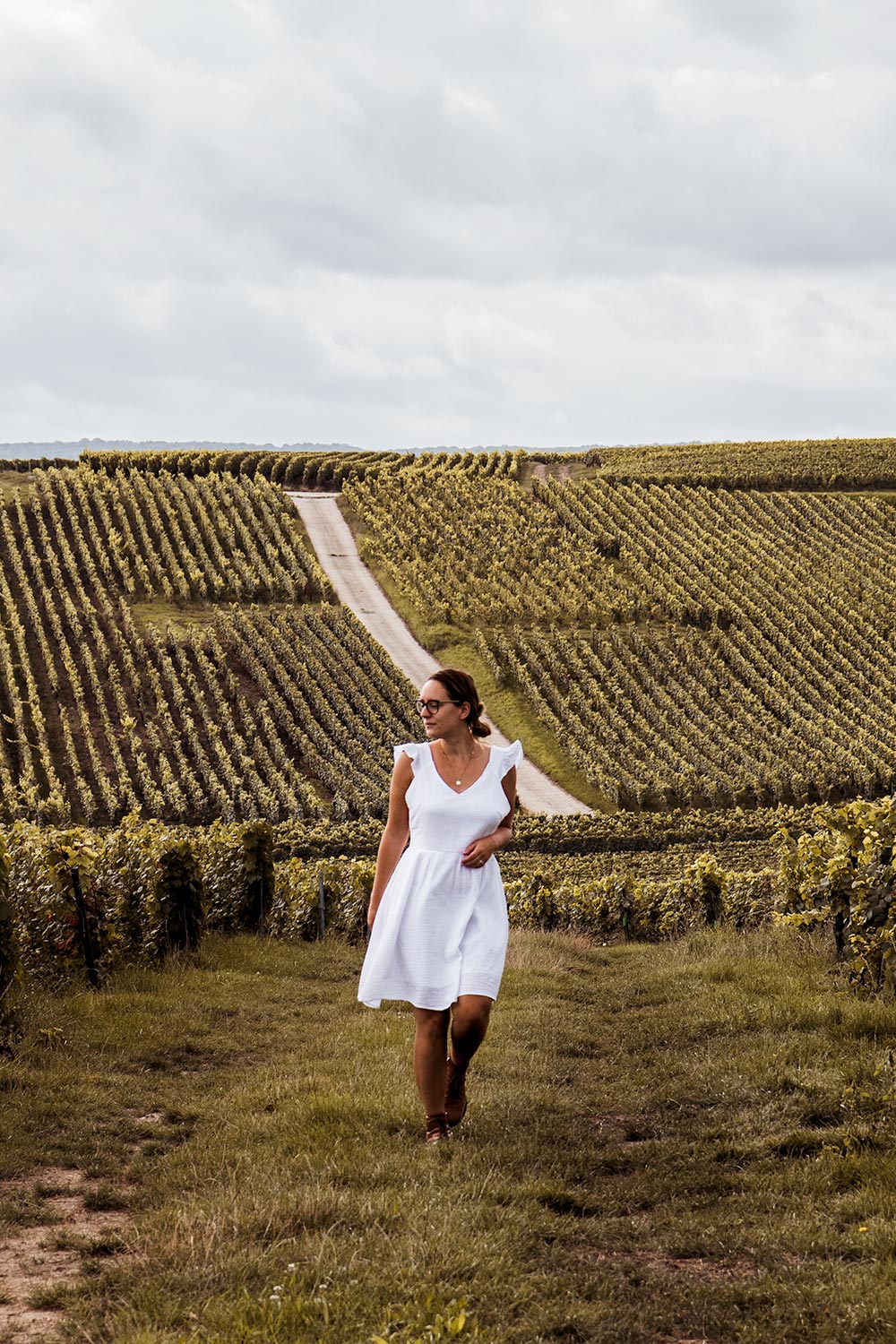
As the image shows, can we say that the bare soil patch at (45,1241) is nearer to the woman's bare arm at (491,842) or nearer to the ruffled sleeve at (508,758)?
the woman's bare arm at (491,842)

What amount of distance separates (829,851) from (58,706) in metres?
39.5

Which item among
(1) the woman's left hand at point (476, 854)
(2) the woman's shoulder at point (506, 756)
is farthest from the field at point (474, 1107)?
(2) the woman's shoulder at point (506, 756)

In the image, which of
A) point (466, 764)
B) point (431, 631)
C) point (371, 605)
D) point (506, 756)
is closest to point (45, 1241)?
point (466, 764)

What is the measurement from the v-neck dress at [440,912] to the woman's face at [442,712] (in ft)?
0.58

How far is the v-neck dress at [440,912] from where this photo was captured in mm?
5555

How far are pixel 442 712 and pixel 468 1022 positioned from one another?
4.97 ft

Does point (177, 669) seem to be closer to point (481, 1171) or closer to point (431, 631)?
point (431, 631)

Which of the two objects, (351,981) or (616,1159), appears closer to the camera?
(616,1159)

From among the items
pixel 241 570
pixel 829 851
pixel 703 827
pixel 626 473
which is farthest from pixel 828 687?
pixel 829 851

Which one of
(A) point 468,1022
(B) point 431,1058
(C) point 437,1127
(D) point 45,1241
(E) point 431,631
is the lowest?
(D) point 45,1241

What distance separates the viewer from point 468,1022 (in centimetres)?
548

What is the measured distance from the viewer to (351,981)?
1150cm

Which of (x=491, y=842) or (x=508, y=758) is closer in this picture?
(x=491, y=842)

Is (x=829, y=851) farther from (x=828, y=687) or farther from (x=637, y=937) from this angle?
(x=828, y=687)
